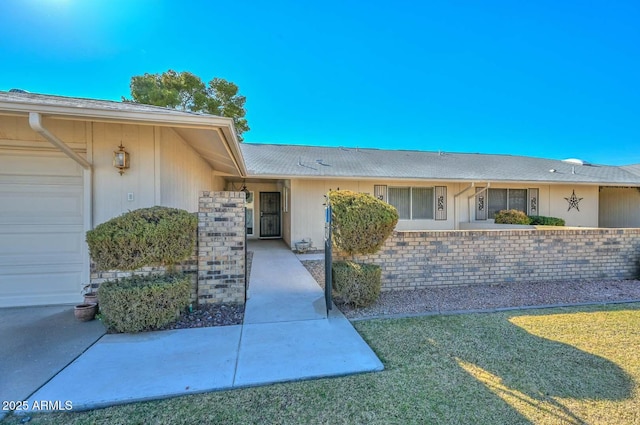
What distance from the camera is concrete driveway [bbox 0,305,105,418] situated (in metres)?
2.54

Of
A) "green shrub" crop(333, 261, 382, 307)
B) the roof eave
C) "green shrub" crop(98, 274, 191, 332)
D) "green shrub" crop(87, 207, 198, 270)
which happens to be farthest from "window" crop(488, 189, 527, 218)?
"green shrub" crop(98, 274, 191, 332)

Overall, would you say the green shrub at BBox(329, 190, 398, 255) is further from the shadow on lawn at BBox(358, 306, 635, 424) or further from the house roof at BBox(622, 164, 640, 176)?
the house roof at BBox(622, 164, 640, 176)

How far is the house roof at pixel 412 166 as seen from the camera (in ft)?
33.2

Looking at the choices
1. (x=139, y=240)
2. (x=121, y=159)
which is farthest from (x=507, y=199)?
(x=121, y=159)

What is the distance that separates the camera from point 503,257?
581 centimetres

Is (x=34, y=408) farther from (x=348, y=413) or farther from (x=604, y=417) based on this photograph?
(x=604, y=417)

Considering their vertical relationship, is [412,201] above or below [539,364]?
above

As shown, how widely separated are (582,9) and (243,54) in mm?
11641

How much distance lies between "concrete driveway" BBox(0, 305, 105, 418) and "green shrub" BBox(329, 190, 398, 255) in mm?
3467

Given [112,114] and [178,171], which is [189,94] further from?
[112,114]

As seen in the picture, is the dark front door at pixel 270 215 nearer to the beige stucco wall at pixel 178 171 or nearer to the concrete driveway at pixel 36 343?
the beige stucco wall at pixel 178 171

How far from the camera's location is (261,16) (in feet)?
28.9

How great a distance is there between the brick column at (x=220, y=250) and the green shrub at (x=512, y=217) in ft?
32.9

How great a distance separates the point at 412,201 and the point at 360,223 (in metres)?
6.74
